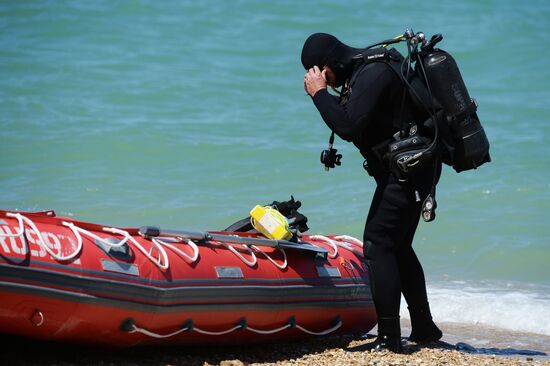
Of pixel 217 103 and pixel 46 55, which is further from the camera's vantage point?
pixel 46 55

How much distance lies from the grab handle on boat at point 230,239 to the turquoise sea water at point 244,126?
2.01 meters

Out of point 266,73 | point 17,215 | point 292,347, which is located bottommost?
point 292,347

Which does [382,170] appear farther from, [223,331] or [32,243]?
[32,243]

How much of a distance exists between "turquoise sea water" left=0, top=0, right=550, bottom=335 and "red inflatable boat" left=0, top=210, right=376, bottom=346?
6.26 feet

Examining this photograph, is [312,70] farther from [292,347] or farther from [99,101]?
[99,101]

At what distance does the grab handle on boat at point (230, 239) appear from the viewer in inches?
183

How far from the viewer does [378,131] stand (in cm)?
475

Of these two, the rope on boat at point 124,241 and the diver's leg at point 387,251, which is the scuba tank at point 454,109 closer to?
the diver's leg at point 387,251

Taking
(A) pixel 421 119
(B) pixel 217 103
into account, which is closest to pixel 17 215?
(A) pixel 421 119

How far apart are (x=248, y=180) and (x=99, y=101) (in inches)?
164

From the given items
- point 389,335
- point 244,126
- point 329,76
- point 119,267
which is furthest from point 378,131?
point 244,126

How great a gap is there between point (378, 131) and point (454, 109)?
1.32ft

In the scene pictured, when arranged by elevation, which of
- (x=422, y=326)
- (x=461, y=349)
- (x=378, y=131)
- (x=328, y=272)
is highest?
(x=378, y=131)

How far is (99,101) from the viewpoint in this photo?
14188 mm
